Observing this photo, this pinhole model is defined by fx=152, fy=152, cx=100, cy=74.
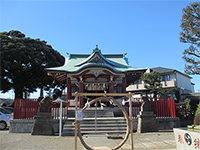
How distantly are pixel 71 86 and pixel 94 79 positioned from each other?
9.50 ft

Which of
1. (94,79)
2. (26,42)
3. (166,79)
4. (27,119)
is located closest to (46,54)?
(26,42)

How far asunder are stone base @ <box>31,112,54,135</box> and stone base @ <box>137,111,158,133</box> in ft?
18.9

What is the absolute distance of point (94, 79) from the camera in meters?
16.1

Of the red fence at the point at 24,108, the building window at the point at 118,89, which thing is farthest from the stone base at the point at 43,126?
the building window at the point at 118,89

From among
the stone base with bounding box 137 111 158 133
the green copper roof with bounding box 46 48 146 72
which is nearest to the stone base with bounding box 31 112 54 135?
the stone base with bounding box 137 111 158 133

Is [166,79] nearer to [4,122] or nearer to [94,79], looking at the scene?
[94,79]

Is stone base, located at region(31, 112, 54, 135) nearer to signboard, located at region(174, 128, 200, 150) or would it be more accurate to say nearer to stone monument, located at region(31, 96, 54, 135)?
stone monument, located at region(31, 96, 54, 135)

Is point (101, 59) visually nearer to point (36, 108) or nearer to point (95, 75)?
point (95, 75)

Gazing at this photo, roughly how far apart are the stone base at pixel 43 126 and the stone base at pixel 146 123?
227 inches

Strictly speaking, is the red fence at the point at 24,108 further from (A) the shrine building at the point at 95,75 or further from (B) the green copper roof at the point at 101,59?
(B) the green copper roof at the point at 101,59

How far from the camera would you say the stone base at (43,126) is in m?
9.45

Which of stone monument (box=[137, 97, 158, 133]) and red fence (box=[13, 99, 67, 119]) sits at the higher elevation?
red fence (box=[13, 99, 67, 119])

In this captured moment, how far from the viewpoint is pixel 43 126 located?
377 inches

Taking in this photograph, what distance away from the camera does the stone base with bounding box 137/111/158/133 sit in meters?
10.1
